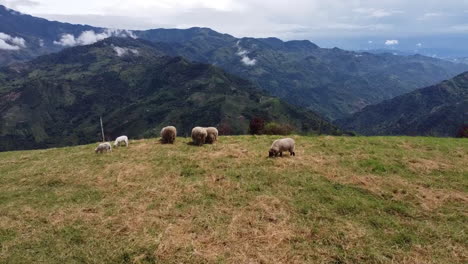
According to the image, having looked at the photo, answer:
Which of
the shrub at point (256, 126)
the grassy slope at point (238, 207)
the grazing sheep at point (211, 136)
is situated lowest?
A: the shrub at point (256, 126)

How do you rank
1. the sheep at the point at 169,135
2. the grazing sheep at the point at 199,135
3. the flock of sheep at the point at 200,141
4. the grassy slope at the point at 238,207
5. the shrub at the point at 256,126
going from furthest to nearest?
the shrub at the point at 256,126, the sheep at the point at 169,135, the grazing sheep at the point at 199,135, the flock of sheep at the point at 200,141, the grassy slope at the point at 238,207

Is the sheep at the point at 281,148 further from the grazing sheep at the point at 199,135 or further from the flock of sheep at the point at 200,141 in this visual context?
the grazing sheep at the point at 199,135

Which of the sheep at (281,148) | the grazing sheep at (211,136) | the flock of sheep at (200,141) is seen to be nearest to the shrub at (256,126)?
the grazing sheep at (211,136)

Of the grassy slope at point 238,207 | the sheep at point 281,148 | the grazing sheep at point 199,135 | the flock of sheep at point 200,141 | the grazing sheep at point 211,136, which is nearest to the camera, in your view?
the grassy slope at point 238,207

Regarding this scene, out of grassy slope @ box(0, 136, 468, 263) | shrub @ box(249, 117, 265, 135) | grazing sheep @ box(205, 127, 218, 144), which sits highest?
grazing sheep @ box(205, 127, 218, 144)

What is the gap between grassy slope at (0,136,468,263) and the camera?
12188 millimetres

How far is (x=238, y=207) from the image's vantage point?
613 inches

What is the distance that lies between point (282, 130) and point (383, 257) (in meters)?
35.0

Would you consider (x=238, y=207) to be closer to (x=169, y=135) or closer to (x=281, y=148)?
(x=281, y=148)

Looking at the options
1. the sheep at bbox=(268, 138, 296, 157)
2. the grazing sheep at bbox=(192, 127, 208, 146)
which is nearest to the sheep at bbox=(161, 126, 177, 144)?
the grazing sheep at bbox=(192, 127, 208, 146)

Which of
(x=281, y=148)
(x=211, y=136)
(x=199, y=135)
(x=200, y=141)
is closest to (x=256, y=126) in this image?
(x=211, y=136)

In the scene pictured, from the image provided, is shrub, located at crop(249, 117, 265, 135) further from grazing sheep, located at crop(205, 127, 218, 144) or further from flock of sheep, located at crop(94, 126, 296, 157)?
flock of sheep, located at crop(94, 126, 296, 157)

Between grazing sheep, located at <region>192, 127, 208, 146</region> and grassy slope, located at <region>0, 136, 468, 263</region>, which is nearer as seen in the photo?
grassy slope, located at <region>0, 136, 468, 263</region>

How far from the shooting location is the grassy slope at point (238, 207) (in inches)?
480
